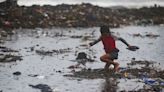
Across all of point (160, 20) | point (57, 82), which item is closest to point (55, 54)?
point (57, 82)

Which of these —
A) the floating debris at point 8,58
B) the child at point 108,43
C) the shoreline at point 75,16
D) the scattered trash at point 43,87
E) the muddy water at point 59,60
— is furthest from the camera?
the shoreline at point 75,16

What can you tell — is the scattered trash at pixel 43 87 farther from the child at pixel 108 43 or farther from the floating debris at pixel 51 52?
the floating debris at pixel 51 52

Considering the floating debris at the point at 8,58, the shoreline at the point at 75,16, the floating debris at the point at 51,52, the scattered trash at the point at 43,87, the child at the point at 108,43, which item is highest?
the child at the point at 108,43

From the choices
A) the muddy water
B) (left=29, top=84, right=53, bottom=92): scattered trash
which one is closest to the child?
the muddy water

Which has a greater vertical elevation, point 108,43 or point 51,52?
point 108,43

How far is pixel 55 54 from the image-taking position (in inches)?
648

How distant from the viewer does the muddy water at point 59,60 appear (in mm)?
10680

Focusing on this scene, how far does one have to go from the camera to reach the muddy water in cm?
1068

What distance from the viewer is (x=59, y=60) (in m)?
14.9

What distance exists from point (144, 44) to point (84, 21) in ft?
38.4

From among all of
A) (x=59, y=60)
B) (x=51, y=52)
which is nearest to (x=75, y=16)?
(x=51, y=52)

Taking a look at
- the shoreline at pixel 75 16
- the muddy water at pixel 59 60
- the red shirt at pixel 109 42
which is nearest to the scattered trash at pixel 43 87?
the muddy water at pixel 59 60

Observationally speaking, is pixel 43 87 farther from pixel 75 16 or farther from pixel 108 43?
pixel 75 16

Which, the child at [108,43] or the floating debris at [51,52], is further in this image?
the floating debris at [51,52]
